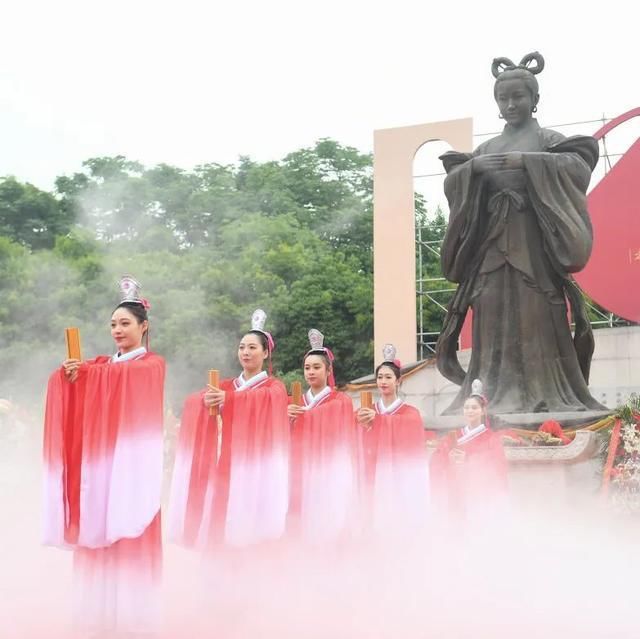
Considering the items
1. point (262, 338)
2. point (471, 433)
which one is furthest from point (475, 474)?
point (262, 338)

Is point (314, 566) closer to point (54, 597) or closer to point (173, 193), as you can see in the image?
point (54, 597)

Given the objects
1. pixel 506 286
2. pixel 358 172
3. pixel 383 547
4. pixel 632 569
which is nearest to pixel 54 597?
pixel 383 547

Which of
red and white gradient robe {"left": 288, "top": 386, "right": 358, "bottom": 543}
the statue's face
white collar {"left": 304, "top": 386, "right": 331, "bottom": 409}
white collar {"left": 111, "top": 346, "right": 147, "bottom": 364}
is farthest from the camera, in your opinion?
the statue's face

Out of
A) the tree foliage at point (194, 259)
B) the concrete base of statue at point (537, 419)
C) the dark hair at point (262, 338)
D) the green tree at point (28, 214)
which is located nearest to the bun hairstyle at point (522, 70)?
the concrete base of statue at point (537, 419)

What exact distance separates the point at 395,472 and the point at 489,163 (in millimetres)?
3136

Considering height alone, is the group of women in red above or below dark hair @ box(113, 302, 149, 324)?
below

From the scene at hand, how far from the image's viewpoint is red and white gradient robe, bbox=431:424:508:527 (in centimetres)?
707

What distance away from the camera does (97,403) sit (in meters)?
4.87

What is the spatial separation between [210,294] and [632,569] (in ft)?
46.3

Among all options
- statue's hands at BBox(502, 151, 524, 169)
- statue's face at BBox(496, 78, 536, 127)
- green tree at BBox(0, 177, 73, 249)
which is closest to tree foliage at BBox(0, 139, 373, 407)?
green tree at BBox(0, 177, 73, 249)

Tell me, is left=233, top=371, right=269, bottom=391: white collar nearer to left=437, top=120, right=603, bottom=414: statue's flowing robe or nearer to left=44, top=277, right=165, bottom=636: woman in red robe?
left=44, top=277, right=165, bottom=636: woman in red robe

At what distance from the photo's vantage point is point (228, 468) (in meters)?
5.48

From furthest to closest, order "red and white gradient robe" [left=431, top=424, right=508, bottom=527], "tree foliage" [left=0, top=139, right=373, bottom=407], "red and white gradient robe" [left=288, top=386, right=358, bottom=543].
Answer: "tree foliage" [left=0, top=139, right=373, bottom=407] < "red and white gradient robe" [left=431, top=424, right=508, bottom=527] < "red and white gradient robe" [left=288, top=386, right=358, bottom=543]

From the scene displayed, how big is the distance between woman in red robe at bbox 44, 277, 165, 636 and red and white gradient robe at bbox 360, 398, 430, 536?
1811mm
